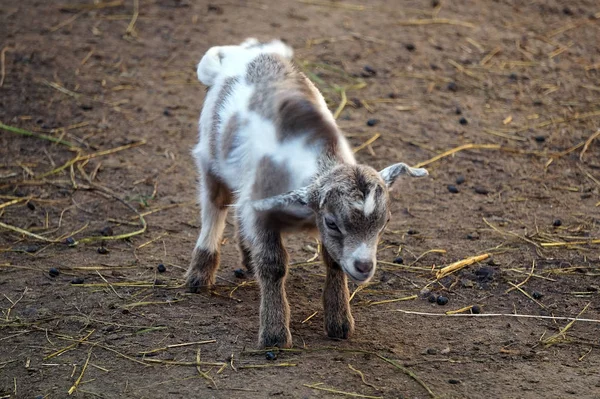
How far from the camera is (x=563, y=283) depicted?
21.5ft

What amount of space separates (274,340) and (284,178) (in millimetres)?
945

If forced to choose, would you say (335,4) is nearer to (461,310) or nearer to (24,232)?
(24,232)

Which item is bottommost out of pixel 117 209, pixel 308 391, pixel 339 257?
pixel 117 209

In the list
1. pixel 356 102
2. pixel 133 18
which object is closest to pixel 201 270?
pixel 356 102

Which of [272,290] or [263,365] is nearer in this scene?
[263,365]

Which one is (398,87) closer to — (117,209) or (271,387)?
(117,209)

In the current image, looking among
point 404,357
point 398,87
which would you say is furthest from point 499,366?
point 398,87

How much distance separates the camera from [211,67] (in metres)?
6.48

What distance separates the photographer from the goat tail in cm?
646

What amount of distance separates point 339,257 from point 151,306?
5.06ft

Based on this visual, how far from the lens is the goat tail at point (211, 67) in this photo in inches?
255

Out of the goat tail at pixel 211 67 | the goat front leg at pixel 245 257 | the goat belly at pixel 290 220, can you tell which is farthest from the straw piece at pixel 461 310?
the goat tail at pixel 211 67

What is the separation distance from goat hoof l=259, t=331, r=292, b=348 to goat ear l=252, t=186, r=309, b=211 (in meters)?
0.77

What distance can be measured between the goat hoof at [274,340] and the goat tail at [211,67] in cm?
188
